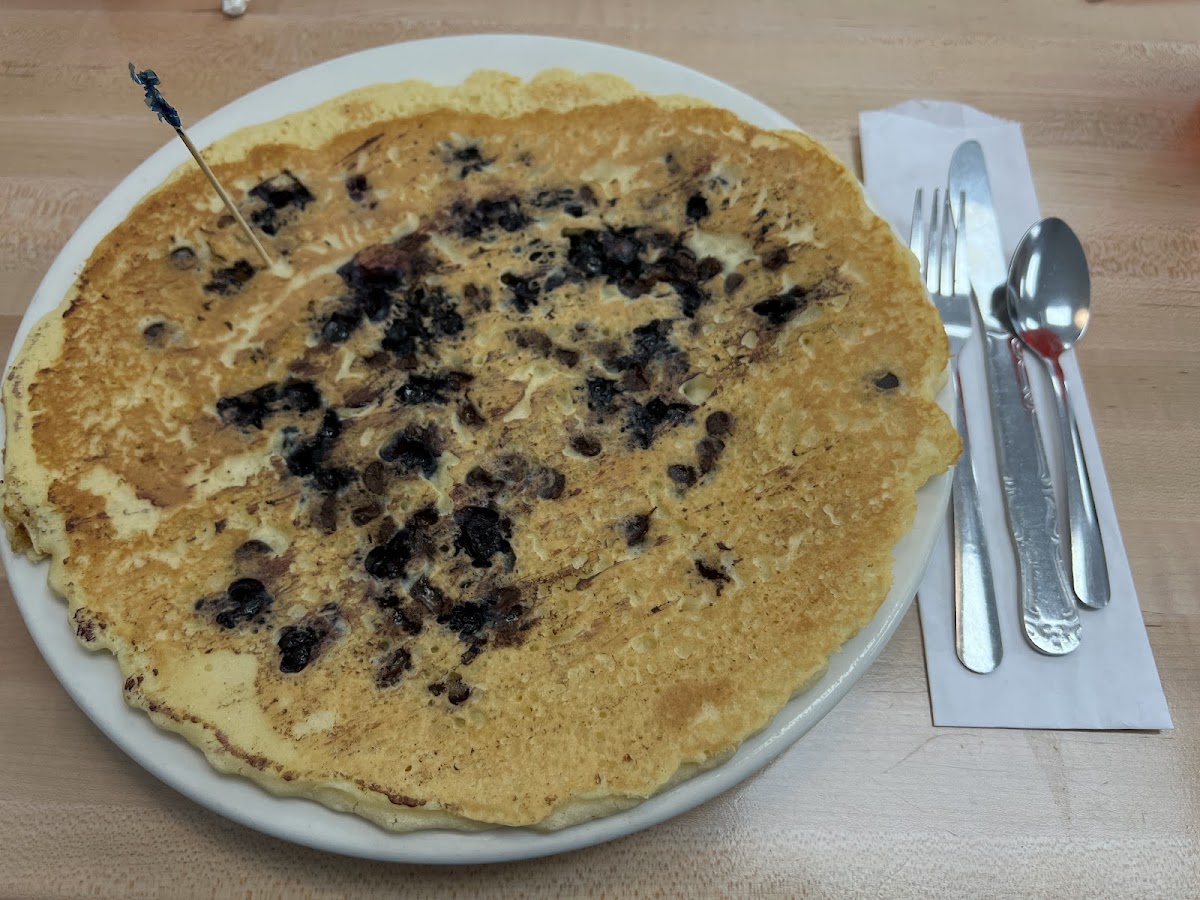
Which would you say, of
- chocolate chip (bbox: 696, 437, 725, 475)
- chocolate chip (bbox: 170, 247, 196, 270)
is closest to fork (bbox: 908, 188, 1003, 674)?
chocolate chip (bbox: 696, 437, 725, 475)

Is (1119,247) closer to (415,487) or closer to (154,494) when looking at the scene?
(415,487)

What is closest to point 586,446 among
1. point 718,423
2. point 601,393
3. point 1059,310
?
point 601,393

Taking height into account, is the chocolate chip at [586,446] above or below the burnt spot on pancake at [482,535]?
above

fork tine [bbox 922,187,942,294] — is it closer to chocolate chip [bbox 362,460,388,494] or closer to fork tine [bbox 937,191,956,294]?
fork tine [bbox 937,191,956,294]

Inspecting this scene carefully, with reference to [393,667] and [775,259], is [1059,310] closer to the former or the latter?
[775,259]

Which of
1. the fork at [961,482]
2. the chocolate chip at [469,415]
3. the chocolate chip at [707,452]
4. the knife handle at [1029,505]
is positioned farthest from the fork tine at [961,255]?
the chocolate chip at [469,415]

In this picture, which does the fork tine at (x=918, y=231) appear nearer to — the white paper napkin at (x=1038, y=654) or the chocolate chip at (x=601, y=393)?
the white paper napkin at (x=1038, y=654)
